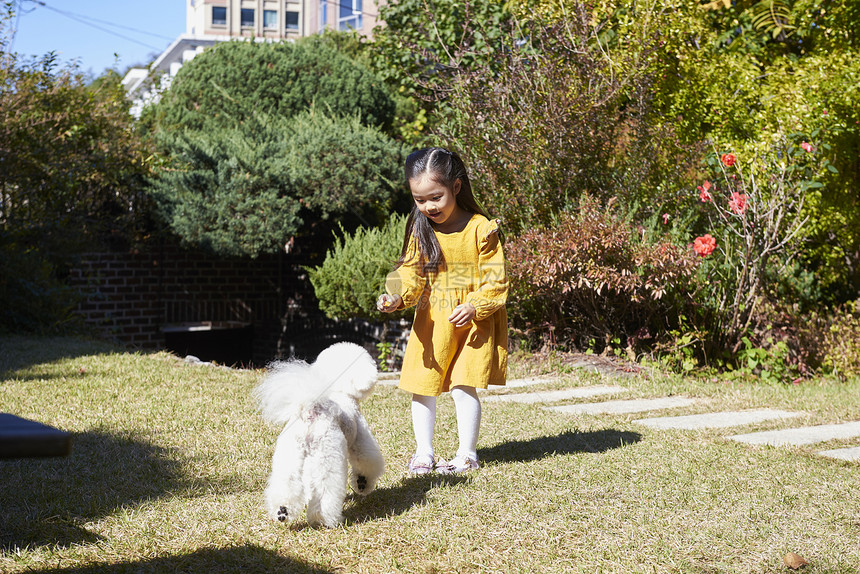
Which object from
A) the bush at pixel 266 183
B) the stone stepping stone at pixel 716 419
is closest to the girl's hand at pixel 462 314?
the stone stepping stone at pixel 716 419

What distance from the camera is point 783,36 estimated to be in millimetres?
8406

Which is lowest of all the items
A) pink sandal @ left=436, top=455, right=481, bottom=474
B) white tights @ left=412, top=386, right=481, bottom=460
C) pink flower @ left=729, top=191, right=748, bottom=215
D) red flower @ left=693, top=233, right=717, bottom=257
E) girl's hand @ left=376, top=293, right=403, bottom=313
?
pink sandal @ left=436, top=455, right=481, bottom=474

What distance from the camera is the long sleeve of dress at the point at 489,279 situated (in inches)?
137

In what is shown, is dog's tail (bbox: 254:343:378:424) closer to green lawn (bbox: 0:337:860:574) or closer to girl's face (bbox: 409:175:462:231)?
green lawn (bbox: 0:337:860:574)

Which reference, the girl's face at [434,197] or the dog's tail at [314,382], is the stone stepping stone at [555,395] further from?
the dog's tail at [314,382]

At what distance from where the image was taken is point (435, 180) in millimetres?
3475

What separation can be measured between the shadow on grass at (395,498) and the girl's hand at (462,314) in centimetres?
68

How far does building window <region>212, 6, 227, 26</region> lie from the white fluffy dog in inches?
2190

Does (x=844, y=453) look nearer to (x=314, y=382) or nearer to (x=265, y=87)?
(x=314, y=382)

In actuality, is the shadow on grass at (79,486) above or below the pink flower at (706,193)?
below

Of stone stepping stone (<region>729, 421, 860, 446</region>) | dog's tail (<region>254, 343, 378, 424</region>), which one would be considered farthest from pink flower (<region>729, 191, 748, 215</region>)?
dog's tail (<region>254, 343, 378, 424</region>)

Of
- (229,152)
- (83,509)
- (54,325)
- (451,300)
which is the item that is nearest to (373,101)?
(229,152)

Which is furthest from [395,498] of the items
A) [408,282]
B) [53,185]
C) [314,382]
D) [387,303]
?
[53,185]

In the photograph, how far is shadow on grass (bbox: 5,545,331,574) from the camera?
2457 millimetres
